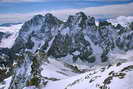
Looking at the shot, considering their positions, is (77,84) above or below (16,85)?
above

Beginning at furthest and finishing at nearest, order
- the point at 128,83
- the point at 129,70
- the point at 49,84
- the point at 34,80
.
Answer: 1. the point at 34,80
2. the point at 49,84
3. the point at 129,70
4. the point at 128,83

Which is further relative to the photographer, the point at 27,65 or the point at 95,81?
the point at 27,65

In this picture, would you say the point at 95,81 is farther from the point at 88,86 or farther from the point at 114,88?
the point at 114,88

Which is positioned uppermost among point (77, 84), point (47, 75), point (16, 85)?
point (77, 84)

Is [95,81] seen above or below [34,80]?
above

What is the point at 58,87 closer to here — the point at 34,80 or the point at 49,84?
the point at 49,84

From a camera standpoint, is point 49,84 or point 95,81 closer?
point 95,81

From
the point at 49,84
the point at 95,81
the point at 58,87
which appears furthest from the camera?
the point at 49,84

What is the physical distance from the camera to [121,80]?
4722cm

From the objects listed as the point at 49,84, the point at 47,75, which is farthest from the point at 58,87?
the point at 47,75

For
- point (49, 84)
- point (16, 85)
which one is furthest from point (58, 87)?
point (16, 85)

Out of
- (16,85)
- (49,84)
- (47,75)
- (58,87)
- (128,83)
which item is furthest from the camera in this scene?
(16,85)

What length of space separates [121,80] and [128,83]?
2293mm

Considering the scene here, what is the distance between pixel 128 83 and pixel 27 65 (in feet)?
245
